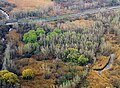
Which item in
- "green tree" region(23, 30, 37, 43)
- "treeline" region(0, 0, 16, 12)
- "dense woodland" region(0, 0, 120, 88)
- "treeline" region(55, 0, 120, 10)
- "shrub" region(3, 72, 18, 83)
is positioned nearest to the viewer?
"shrub" region(3, 72, 18, 83)

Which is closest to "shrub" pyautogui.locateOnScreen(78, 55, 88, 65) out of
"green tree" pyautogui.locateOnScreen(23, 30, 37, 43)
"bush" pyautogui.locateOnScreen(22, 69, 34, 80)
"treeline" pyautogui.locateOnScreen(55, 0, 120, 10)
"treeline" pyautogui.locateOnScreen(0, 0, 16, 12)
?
"bush" pyautogui.locateOnScreen(22, 69, 34, 80)

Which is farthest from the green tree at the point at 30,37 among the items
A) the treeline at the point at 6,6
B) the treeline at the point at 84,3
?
the treeline at the point at 84,3

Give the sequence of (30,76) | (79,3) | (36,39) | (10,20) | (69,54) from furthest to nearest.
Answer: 1. (79,3)
2. (10,20)
3. (36,39)
4. (69,54)
5. (30,76)

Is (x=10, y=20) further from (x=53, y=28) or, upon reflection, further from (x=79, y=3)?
(x=79, y=3)

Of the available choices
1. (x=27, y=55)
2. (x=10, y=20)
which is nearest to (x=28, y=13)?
(x=10, y=20)

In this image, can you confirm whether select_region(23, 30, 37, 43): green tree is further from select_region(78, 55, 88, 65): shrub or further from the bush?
the bush

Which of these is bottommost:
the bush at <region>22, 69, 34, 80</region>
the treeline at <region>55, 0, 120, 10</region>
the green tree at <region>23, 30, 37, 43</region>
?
the bush at <region>22, 69, 34, 80</region>

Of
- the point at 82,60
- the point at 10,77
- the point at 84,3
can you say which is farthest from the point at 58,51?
the point at 84,3

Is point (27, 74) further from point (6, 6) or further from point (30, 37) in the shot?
point (6, 6)
